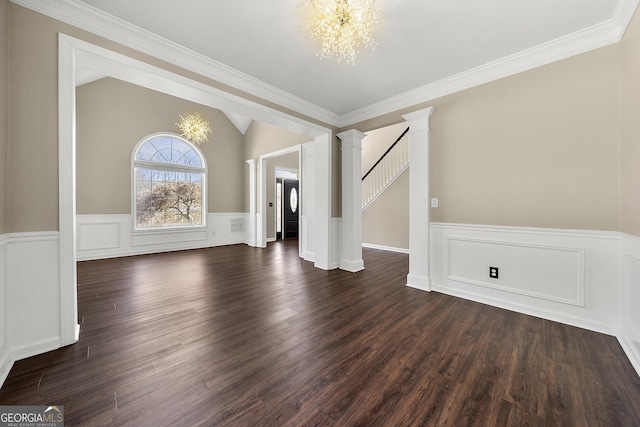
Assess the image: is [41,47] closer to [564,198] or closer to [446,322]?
[446,322]

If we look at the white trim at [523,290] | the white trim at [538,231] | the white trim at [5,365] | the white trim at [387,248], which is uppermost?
the white trim at [538,231]

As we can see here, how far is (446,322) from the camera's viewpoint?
7.44 feet

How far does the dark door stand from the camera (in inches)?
317

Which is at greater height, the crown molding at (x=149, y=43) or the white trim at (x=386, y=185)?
the crown molding at (x=149, y=43)

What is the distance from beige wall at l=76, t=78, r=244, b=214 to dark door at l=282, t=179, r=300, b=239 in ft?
10.6

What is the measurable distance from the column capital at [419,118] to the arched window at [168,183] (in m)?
5.32

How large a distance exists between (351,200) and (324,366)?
9.24 feet

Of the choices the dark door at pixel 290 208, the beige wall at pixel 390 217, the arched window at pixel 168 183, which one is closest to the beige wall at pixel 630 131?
the beige wall at pixel 390 217

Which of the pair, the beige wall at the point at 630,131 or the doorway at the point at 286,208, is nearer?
the beige wall at the point at 630,131

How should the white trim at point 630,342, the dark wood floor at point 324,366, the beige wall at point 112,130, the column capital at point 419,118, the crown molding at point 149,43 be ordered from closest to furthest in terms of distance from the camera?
1. the dark wood floor at point 324,366
2. the white trim at point 630,342
3. the crown molding at point 149,43
4. the column capital at point 419,118
5. the beige wall at point 112,130

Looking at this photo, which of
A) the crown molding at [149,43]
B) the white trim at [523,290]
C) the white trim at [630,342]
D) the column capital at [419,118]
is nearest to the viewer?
the white trim at [630,342]

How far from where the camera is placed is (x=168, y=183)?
5.97 m

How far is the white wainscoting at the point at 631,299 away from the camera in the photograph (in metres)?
1.68

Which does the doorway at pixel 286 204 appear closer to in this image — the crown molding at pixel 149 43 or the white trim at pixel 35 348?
the crown molding at pixel 149 43
